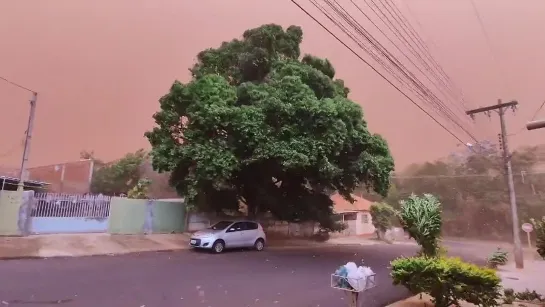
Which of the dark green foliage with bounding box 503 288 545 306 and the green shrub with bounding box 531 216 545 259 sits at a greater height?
the green shrub with bounding box 531 216 545 259

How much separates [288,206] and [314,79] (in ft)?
25.2

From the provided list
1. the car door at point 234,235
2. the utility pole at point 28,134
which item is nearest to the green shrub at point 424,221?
the car door at point 234,235

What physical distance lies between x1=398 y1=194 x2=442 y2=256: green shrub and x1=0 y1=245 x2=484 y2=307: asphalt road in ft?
5.48

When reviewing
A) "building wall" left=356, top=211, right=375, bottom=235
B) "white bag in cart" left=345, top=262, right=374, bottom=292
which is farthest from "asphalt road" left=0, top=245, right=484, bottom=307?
"building wall" left=356, top=211, right=375, bottom=235

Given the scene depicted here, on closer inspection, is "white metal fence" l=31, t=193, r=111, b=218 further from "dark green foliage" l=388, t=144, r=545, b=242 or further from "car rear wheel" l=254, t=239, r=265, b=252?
"dark green foliage" l=388, t=144, r=545, b=242

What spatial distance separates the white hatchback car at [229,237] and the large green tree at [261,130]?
1906 mm

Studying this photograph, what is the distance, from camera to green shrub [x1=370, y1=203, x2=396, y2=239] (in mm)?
31562

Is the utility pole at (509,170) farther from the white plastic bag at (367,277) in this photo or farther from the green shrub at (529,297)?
the white plastic bag at (367,277)

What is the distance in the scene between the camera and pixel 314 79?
732 inches

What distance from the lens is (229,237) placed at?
53.4 feet

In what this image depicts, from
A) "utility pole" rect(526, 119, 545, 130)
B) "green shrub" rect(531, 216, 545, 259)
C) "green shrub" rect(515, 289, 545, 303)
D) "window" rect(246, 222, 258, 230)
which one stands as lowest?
"green shrub" rect(515, 289, 545, 303)

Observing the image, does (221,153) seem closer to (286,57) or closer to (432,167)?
(286,57)

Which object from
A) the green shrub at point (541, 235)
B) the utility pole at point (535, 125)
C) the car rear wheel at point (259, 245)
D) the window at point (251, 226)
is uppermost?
the utility pole at point (535, 125)

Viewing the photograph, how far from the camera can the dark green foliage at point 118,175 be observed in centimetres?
3180
